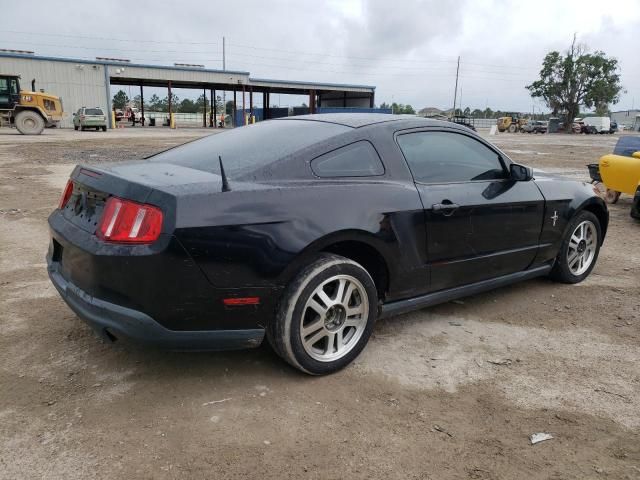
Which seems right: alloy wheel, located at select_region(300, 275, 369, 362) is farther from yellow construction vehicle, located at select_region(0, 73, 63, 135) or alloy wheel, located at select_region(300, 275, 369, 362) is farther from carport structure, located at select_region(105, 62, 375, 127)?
carport structure, located at select_region(105, 62, 375, 127)

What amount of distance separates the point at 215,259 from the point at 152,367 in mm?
934

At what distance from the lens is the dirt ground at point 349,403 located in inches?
88.3

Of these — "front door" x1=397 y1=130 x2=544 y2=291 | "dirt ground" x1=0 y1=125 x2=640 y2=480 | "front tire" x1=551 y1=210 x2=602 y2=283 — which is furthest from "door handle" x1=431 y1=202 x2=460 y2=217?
"front tire" x1=551 y1=210 x2=602 y2=283


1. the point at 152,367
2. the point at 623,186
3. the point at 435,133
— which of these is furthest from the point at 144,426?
the point at 623,186

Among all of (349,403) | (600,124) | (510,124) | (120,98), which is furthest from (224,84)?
(120,98)

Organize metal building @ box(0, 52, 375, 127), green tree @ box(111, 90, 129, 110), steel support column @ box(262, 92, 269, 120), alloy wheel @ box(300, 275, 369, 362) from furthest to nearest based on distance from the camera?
green tree @ box(111, 90, 129, 110), steel support column @ box(262, 92, 269, 120), metal building @ box(0, 52, 375, 127), alloy wheel @ box(300, 275, 369, 362)

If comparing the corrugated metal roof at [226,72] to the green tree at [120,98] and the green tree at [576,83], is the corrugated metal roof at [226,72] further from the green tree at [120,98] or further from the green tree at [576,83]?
the green tree at [120,98]

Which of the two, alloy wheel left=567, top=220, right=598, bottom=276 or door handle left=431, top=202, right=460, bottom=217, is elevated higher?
door handle left=431, top=202, right=460, bottom=217

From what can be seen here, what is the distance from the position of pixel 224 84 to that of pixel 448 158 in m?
47.2

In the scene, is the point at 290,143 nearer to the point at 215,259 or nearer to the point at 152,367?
the point at 215,259

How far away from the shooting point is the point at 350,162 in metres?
3.12

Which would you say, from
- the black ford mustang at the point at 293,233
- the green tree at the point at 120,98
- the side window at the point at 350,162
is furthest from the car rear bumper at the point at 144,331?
the green tree at the point at 120,98

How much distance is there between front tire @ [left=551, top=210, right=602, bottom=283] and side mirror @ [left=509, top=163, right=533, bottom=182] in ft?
2.71

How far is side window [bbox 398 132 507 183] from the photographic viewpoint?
343cm
